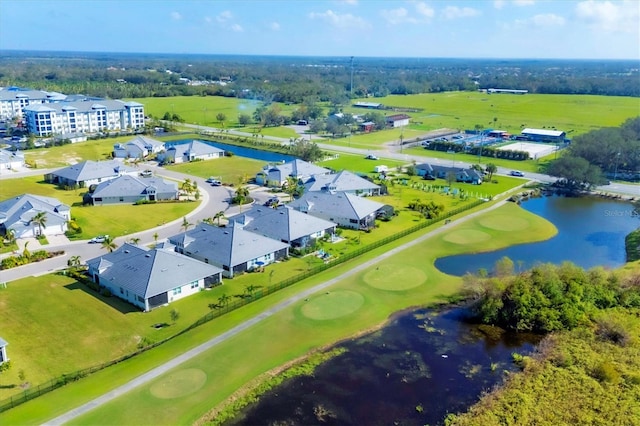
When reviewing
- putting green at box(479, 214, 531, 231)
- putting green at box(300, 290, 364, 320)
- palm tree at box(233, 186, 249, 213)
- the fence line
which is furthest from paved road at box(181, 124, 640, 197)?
putting green at box(300, 290, 364, 320)

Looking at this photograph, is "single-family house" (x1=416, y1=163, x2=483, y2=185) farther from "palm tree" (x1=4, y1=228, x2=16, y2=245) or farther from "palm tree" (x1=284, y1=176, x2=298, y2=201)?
"palm tree" (x1=4, y1=228, x2=16, y2=245)

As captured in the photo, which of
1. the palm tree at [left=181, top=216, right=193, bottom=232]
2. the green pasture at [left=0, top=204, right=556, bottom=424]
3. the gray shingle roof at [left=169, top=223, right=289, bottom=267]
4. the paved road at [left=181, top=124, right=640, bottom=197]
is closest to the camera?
the green pasture at [left=0, top=204, right=556, bottom=424]

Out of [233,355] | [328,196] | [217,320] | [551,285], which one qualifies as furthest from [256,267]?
[551,285]

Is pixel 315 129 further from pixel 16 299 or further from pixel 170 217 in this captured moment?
pixel 16 299

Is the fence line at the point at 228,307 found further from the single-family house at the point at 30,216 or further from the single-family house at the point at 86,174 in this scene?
the single-family house at the point at 86,174

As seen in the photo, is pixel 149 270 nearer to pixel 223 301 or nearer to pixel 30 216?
pixel 223 301
